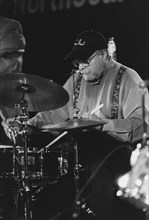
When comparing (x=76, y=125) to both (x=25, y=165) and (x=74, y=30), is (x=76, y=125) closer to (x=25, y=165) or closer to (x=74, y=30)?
(x=25, y=165)

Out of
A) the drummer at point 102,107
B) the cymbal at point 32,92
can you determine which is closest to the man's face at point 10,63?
the drummer at point 102,107

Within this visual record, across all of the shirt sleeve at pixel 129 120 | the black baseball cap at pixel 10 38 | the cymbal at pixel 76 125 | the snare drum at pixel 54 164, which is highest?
the black baseball cap at pixel 10 38

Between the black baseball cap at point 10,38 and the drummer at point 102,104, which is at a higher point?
the black baseball cap at point 10,38

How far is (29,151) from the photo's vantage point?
11.6 feet

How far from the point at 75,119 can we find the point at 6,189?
3.20 ft

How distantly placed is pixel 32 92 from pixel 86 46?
62 cm

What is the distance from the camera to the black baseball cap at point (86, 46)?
3615 millimetres

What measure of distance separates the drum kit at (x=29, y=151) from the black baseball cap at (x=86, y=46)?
0.44 meters

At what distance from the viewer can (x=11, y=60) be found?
420 cm

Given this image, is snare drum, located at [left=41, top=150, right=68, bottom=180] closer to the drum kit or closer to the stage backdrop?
the drum kit

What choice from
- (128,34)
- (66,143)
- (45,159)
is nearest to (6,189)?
(45,159)

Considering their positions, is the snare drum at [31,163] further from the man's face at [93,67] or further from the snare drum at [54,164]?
the man's face at [93,67]

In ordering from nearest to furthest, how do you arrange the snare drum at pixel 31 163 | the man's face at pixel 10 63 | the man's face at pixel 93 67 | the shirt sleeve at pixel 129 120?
the shirt sleeve at pixel 129 120 → the snare drum at pixel 31 163 → the man's face at pixel 93 67 → the man's face at pixel 10 63

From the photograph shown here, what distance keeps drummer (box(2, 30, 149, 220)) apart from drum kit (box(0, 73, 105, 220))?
22 centimetres
